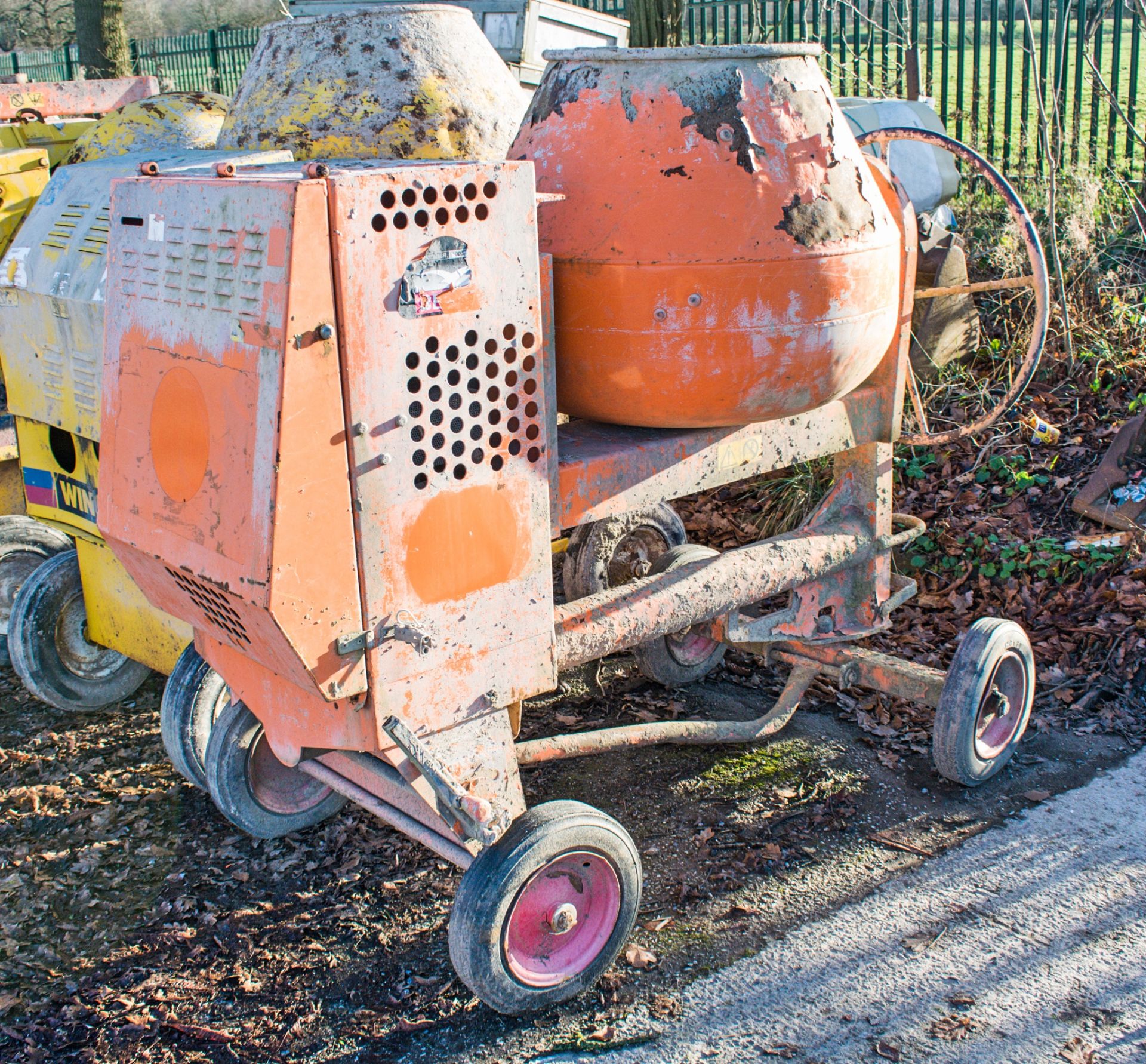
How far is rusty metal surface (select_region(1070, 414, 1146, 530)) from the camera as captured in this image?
204 inches

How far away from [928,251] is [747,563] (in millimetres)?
2918

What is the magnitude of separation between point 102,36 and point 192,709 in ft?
46.0

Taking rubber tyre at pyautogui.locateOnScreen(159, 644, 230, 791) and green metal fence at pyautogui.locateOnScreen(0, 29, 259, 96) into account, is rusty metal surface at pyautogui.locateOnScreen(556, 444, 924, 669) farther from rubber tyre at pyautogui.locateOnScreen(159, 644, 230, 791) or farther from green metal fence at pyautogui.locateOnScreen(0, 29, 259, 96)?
green metal fence at pyautogui.locateOnScreen(0, 29, 259, 96)

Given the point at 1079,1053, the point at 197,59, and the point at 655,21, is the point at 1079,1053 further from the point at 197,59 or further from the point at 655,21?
the point at 197,59

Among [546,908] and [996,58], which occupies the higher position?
[996,58]

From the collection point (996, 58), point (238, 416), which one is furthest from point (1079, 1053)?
point (996, 58)

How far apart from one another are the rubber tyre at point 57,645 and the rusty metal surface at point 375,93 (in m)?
1.97

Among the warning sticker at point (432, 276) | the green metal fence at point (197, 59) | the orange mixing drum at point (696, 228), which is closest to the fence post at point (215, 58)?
the green metal fence at point (197, 59)

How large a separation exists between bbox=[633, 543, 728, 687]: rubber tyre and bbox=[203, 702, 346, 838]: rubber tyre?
1.45 m

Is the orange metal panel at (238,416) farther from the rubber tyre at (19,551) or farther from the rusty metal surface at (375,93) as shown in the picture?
the rubber tyre at (19,551)

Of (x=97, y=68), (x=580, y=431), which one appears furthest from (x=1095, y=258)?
(x=97, y=68)

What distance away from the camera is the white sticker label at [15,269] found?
171 inches

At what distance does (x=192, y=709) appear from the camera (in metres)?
3.71

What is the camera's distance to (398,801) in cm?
315
